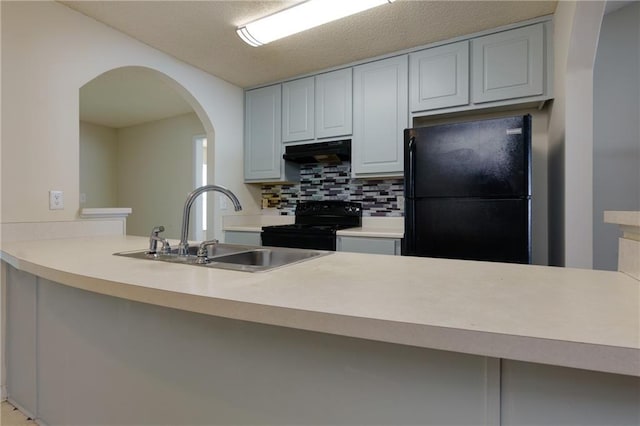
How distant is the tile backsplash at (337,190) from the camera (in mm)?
2924

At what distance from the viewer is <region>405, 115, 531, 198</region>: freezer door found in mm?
1907

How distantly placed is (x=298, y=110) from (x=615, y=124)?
2430 millimetres

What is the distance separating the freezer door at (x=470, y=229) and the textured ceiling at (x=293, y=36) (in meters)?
1.21

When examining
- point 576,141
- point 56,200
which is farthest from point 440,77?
point 56,200

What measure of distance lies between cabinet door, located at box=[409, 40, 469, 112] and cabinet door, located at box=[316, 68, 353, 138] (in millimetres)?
544

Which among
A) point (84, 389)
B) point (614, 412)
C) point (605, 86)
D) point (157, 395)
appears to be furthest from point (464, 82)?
point (84, 389)

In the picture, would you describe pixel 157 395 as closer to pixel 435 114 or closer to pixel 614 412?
pixel 614 412

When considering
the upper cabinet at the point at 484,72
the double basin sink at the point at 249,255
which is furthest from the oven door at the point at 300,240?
the upper cabinet at the point at 484,72

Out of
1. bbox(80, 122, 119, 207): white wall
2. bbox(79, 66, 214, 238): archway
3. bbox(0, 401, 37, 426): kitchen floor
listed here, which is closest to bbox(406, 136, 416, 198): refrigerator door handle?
bbox(0, 401, 37, 426): kitchen floor

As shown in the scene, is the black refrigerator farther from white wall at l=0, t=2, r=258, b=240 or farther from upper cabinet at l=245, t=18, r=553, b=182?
white wall at l=0, t=2, r=258, b=240

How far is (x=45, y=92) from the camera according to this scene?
185 centimetres

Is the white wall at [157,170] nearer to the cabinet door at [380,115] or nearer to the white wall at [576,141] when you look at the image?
the cabinet door at [380,115]

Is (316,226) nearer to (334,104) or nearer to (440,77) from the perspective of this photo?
(334,104)

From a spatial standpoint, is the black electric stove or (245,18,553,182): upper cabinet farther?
the black electric stove
